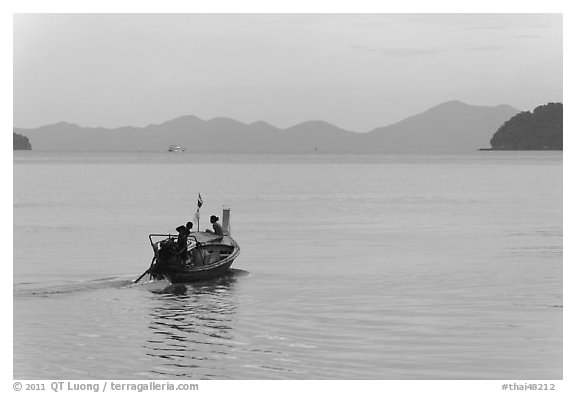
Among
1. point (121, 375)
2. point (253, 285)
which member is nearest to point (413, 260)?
point (253, 285)

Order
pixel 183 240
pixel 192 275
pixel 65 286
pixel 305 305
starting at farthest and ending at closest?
pixel 192 275
pixel 65 286
pixel 183 240
pixel 305 305

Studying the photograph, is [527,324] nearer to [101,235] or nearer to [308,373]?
[308,373]

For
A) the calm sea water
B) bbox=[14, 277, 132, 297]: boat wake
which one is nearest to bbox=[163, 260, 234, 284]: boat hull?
the calm sea water

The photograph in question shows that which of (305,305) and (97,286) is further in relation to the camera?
(97,286)

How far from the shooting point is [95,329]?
101 ft

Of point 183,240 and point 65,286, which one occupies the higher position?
point 183,240

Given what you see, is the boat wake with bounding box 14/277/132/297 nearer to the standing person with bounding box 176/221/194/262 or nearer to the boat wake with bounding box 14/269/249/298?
the boat wake with bounding box 14/269/249/298

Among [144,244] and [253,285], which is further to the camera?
[144,244]

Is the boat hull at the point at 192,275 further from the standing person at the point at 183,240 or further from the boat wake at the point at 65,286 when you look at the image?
the boat wake at the point at 65,286

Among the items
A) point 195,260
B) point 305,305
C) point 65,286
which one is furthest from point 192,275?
point 305,305

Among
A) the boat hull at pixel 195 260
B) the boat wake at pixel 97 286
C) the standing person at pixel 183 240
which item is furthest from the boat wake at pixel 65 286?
the standing person at pixel 183 240

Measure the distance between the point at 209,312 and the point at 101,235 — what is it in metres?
31.6

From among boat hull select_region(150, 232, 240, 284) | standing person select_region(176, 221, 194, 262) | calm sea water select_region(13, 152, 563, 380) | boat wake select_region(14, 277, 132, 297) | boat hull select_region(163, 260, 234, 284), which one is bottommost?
calm sea water select_region(13, 152, 563, 380)

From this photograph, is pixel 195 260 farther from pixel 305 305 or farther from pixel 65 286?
pixel 305 305
